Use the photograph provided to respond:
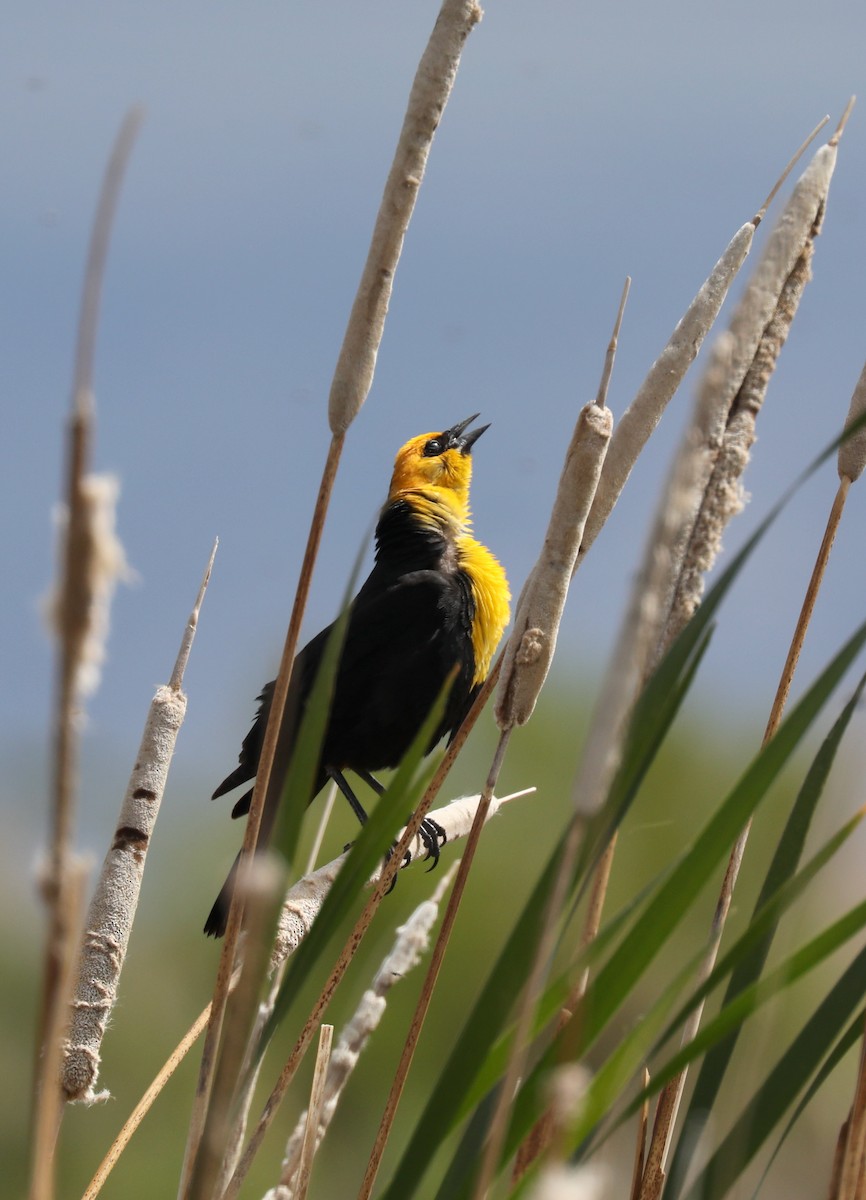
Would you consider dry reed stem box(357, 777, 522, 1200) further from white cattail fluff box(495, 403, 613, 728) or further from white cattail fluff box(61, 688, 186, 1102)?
white cattail fluff box(61, 688, 186, 1102)

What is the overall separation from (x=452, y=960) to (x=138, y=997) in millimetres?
3347

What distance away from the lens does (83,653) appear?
46 centimetres

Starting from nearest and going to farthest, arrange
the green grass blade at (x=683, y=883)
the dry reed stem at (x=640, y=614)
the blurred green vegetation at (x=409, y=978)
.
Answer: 1. the dry reed stem at (x=640, y=614)
2. the green grass blade at (x=683, y=883)
3. the blurred green vegetation at (x=409, y=978)

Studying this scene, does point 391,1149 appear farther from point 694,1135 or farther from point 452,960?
point 694,1135

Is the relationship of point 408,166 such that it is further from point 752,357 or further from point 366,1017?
point 366,1017

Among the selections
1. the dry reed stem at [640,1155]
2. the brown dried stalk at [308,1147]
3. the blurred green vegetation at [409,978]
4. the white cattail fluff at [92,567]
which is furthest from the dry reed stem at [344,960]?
the blurred green vegetation at [409,978]

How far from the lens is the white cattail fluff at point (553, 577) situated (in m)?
1.11

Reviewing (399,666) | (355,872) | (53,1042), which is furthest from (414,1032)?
(399,666)

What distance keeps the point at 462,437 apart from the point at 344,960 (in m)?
3.99

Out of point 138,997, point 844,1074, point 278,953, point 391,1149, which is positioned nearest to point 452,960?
point 391,1149

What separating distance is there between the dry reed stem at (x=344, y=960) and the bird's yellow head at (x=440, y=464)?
3.47 metres

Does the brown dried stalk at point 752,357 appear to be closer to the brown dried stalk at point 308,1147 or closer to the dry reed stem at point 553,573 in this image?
the dry reed stem at point 553,573

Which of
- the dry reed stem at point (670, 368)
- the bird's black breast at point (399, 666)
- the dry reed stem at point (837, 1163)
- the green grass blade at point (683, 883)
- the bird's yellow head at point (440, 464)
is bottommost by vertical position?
the dry reed stem at point (837, 1163)

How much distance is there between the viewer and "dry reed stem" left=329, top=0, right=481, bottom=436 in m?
1.04
